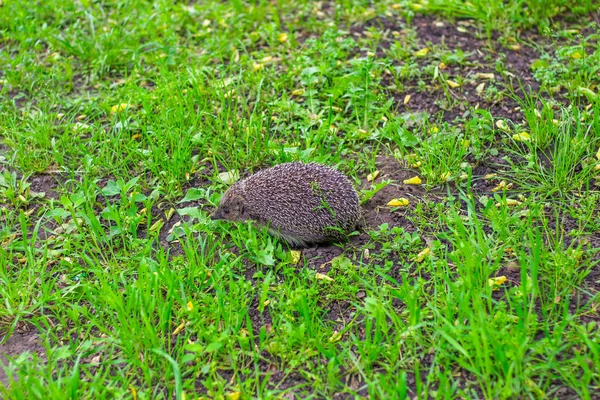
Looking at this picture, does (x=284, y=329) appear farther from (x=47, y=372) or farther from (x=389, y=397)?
(x=47, y=372)

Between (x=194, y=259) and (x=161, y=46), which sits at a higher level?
(x=161, y=46)

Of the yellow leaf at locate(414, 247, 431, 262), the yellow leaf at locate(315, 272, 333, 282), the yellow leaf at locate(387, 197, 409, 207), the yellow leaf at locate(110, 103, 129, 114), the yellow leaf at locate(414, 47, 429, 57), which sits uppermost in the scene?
the yellow leaf at locate(414, 47, 429, 57)

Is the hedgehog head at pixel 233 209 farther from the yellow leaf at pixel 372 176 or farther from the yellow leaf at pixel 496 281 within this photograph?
the yellow leaf at pixel 496 281

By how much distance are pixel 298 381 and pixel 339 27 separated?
4736 mm

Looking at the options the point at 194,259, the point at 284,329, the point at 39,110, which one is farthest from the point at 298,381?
the point at 39,110

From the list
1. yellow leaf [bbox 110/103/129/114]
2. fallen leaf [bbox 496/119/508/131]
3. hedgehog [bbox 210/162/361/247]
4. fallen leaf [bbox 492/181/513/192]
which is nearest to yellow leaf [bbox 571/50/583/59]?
fallen leaf [bbox 496/119/508/131]

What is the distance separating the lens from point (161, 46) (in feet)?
23.7

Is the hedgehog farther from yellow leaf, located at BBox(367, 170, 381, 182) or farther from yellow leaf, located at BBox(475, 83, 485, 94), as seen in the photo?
yellow leaf, located at BBox(475, 83, 485, 94)

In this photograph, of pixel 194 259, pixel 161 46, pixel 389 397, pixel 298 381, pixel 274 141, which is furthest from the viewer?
pixel 161 46

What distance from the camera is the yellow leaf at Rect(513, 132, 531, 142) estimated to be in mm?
5539

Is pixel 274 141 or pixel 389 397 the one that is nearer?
pixel 389 397

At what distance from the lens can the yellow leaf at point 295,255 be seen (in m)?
4.88

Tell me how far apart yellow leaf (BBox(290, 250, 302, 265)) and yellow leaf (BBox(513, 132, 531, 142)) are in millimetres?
2128

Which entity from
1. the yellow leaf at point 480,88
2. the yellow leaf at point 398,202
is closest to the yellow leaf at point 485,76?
the yellow leaf at point 480,88
